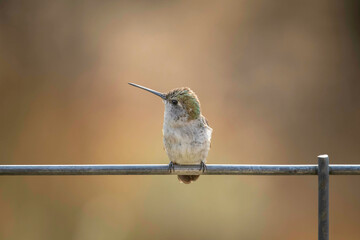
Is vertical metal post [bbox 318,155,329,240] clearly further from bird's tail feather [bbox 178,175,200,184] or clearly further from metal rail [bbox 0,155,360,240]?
bird's tail feather [bbox 178,175,200,184]

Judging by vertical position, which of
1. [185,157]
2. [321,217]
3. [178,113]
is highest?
[178,113]

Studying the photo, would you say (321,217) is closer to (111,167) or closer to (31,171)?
(111,167)

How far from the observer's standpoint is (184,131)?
1814 millimetres

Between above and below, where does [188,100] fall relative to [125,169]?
above

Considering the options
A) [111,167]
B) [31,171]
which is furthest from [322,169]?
[31,171]

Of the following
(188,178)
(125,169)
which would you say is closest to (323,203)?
(125,169)

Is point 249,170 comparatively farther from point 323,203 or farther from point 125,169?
point 125,169

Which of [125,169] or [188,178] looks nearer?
[125,169]

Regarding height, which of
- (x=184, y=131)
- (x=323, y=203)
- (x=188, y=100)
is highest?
(x=188, y=100)

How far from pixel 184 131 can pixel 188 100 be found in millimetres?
147

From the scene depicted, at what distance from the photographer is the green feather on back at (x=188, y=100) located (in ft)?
6.13

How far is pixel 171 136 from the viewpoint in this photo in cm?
181

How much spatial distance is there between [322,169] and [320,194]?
50mm

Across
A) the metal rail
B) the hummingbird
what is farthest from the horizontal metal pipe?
the hummingbird
